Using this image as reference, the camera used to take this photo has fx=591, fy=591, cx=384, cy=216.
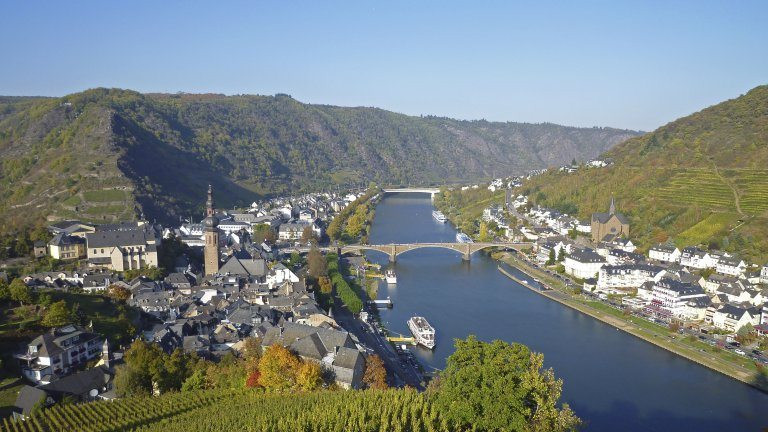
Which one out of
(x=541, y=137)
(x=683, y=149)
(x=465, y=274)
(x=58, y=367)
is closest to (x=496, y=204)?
(x=683, y=149)

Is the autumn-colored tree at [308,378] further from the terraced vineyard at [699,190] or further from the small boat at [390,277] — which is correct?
the terraced vineyard at [699,190]

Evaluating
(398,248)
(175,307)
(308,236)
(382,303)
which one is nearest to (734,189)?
(398,248)

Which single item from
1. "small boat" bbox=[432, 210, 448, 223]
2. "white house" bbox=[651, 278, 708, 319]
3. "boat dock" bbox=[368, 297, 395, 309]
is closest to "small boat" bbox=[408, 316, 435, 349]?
"boat dock" bbox=[368, 297, 395, 309]

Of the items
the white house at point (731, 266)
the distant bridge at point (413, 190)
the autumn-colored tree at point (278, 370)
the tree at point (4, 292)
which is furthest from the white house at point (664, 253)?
the distant bridge at point (413, 190)

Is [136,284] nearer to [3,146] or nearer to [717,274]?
[717,274]

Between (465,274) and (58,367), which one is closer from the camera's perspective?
(58,367)

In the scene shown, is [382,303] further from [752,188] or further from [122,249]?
[752,188]

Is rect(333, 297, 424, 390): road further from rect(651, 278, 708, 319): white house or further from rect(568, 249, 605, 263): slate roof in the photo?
rect(568, 249, 605, 263): slate roof
